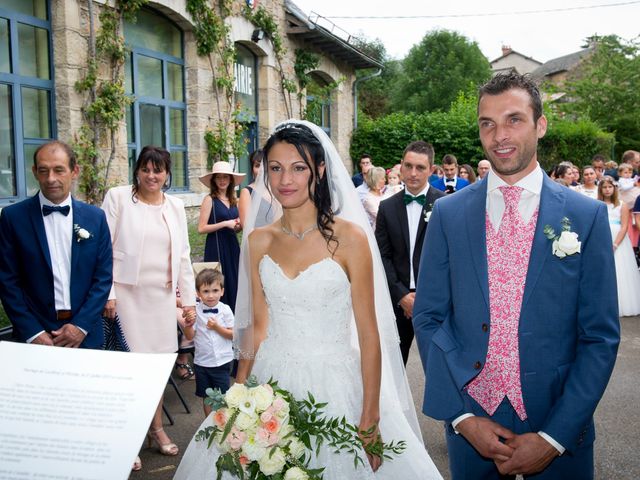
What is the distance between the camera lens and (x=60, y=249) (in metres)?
3.70

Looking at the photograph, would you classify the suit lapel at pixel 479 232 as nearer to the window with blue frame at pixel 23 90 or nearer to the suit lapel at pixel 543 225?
the suit lapel at pixel 543 225

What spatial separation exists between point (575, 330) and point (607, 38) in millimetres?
Answer: 43809

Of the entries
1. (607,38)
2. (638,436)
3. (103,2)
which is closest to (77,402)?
(638,436)

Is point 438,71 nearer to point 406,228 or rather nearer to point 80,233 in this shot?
point 406,228

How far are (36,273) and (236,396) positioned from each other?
6.53 feet

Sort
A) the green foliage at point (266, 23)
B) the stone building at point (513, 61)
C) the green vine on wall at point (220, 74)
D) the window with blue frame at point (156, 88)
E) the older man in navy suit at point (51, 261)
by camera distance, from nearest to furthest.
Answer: the older man in navy suit at point (51, 261) → the window with blue frame at point (156, 88) → the green vine on wall at point (220, 74) → the green foliage at point (266, 23) → the stone building at point (513, 61)

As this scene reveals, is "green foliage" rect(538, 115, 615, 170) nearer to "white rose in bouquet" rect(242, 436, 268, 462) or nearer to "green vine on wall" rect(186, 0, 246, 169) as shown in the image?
"green vine on wall" rect(186, 0, 246, 169)

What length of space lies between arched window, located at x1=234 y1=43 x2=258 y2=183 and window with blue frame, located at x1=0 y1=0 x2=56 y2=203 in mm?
4756

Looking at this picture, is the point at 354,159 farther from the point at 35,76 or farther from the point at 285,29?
the point at 35,76

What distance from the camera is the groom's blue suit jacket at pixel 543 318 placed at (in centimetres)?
220

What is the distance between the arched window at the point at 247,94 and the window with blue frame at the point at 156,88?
170 centimetres

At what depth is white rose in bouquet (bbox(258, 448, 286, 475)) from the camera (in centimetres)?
217

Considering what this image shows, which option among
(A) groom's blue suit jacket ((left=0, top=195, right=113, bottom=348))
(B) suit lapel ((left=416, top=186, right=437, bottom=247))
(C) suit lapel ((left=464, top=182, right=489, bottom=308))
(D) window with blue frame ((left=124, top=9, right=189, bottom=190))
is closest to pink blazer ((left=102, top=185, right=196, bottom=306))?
(A) groom's blue suit jacket ((left=0, top=195, right=113, bottom=348))

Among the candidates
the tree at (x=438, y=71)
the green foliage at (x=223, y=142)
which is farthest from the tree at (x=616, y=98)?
the green foliage at (x=223, y=142)
